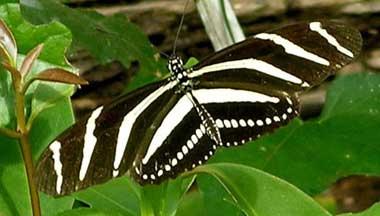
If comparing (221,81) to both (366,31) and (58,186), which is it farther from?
(366,31)

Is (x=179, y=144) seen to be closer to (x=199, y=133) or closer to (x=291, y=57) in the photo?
(x=199, y=133)

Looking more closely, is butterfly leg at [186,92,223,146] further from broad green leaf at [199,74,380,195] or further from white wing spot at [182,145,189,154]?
broad green leaf at [199,74,380,195]

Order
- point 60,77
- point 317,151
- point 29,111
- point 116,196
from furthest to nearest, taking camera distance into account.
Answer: point 317,151
point 116,196
point 29,111
point 60,77

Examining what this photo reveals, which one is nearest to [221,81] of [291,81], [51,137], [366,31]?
[291,81]

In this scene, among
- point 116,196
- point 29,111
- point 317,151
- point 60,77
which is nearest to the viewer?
point 60,77

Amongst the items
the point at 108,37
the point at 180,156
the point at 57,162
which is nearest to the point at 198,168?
the point at 180,156

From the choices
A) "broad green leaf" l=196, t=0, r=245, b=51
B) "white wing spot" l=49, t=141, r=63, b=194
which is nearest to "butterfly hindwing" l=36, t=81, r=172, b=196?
"white wing spot" l=49, t=141, r=63, b=194

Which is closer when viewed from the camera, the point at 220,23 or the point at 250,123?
the point at 250,123
